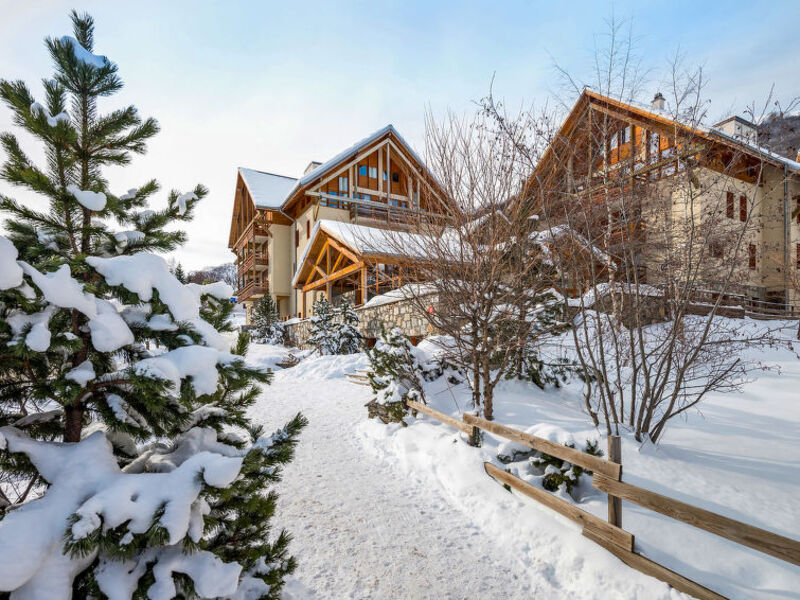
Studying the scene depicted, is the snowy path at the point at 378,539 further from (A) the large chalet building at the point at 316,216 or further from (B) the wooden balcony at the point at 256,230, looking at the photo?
(B) the wooden balcony at the point at 256,230

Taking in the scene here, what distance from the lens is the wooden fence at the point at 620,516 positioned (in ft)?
8.36

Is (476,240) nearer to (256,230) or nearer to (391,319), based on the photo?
(391,319)

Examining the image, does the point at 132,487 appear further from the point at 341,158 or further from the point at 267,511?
the point at 341,158

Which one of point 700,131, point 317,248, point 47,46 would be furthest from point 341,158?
point 47,46

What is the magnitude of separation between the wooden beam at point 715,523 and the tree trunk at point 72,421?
3.74 metres

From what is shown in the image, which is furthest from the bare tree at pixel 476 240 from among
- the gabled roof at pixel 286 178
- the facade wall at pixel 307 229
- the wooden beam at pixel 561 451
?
the facade wall at pixel 307 229

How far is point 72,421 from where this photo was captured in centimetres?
182

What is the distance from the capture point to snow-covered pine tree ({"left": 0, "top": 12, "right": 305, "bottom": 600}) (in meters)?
1.44

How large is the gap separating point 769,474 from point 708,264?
8.40ft

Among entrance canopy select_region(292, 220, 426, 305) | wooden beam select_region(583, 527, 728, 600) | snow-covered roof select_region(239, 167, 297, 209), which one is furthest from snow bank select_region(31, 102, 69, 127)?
snow-covered roof select_region(239, 167, 297, 209)

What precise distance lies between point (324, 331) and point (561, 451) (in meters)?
12.8

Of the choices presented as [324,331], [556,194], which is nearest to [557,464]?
[556,194]

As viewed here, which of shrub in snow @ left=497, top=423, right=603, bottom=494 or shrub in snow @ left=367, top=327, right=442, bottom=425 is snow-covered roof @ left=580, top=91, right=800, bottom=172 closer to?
shrub in snow @ left=497, top=423, right=603, bottom=494

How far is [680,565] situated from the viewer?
3170 millimetres
